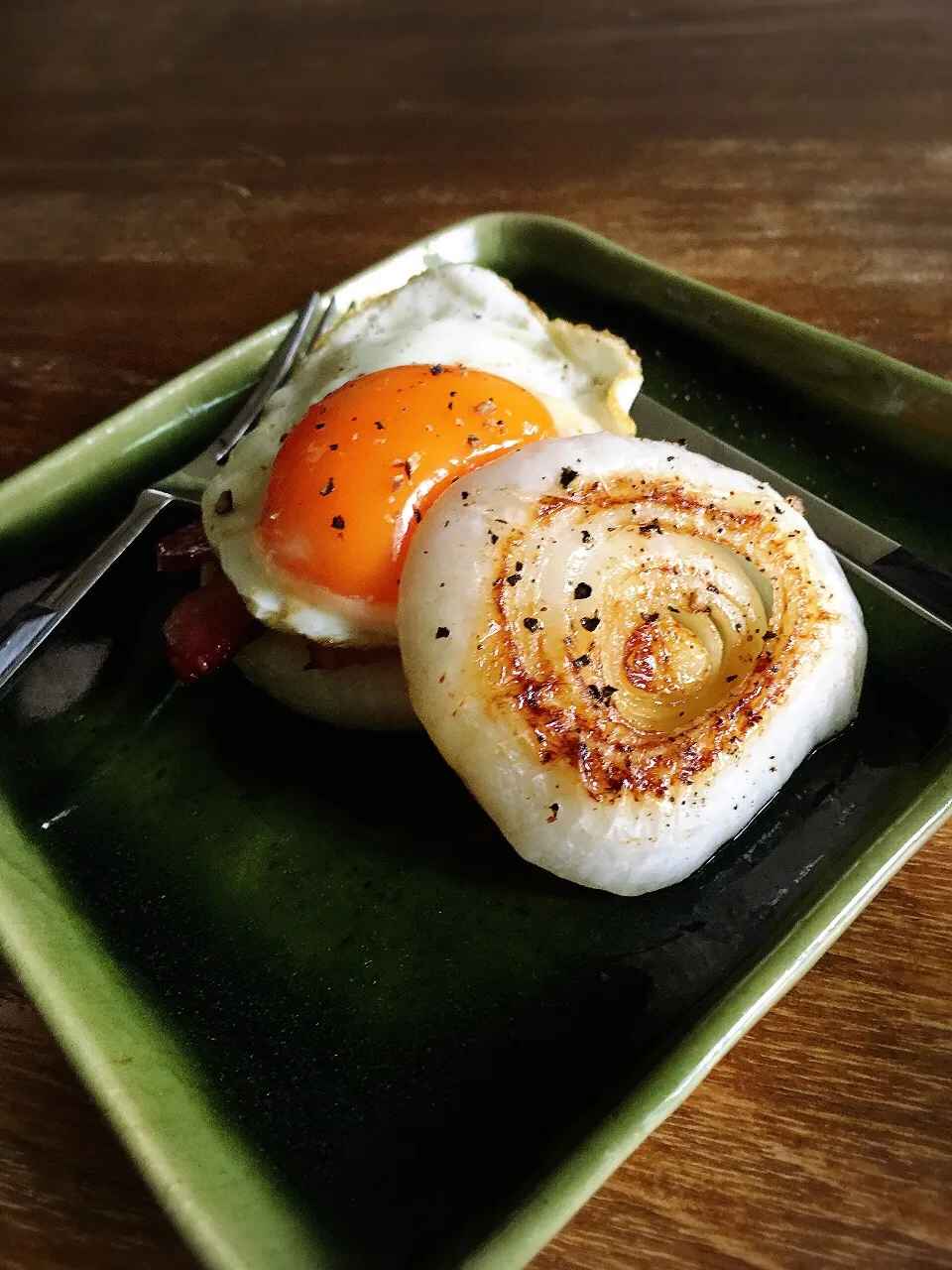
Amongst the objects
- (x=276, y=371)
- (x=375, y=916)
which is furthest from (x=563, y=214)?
(x=375, y=916)

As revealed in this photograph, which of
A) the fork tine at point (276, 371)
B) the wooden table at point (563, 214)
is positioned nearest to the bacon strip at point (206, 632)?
the fork tine at point (276, 371)

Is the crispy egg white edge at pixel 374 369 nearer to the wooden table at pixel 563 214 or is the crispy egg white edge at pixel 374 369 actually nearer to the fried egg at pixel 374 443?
the fried egg at pixel 374 443

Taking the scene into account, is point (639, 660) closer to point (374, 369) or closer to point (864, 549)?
point (864, 549)

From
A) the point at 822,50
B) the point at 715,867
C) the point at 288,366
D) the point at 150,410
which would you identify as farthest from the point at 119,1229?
the point at 822,50

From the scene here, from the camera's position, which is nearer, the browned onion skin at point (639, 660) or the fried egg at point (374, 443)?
the browned onion skin at point (639, 660)

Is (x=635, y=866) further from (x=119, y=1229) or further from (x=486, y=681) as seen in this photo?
(x=119, y=1229)

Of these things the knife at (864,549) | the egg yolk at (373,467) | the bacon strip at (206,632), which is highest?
the egg yolk at (373,467)

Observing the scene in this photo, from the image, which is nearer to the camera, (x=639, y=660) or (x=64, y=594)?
(x=639, y=660)
